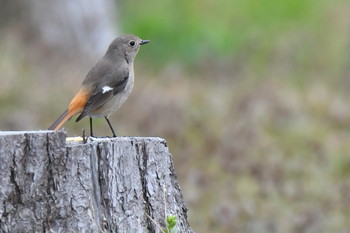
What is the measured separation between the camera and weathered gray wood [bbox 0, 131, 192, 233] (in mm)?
5043

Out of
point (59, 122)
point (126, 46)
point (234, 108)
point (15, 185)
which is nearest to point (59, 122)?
point (59, 122)

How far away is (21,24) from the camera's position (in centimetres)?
1489

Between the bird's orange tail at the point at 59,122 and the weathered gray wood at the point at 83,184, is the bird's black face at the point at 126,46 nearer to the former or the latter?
the bird's orange tail at the point at 59,122

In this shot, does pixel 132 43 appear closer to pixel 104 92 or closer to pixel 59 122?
pixel 104 92

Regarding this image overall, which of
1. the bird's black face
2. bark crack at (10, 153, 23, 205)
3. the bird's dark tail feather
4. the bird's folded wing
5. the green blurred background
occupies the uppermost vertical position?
the green blurred background

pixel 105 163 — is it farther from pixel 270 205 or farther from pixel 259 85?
pixel 259 85

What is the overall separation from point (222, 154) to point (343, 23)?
26.5 ft

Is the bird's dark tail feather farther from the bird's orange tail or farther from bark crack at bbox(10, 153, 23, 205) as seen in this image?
bark crack at bbox(10, 153, 23, 205)

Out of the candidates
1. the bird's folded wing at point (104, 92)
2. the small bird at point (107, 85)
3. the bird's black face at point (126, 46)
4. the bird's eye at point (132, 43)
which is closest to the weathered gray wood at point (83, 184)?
the small bird at point (107, 85)

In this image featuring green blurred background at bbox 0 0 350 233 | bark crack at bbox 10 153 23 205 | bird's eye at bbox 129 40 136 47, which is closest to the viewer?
bark crack at bbox 10 153 23 205

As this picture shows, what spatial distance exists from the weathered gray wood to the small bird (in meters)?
0.95

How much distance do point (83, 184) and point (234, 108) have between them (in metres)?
7.58

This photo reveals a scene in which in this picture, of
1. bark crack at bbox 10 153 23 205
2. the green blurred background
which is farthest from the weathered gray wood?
the green blurred background

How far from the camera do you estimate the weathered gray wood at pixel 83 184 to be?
16.5ft
